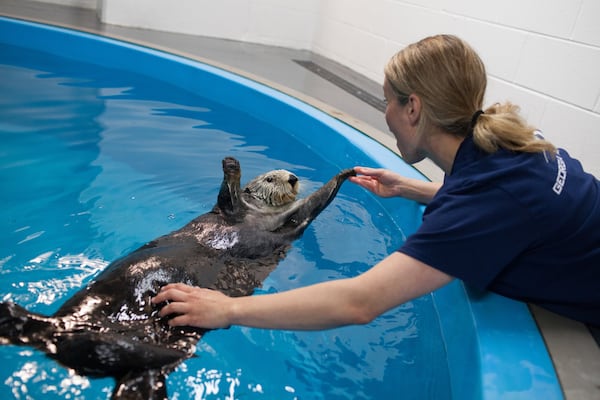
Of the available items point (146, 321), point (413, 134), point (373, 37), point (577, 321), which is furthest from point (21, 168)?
point (373, 37)

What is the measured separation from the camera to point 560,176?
1597 mm

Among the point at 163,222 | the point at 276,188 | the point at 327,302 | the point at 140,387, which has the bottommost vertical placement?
the point at 163,222

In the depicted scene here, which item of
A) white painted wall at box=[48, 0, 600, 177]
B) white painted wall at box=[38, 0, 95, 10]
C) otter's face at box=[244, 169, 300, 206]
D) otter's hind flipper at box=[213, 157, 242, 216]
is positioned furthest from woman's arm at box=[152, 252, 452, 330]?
white painted wall at box=[38, 0, 95, 10]

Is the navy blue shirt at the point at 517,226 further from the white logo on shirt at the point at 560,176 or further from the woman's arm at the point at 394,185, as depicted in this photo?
the woman's arm at the point at 394,185

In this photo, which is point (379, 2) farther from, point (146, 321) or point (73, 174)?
point (146, 321)

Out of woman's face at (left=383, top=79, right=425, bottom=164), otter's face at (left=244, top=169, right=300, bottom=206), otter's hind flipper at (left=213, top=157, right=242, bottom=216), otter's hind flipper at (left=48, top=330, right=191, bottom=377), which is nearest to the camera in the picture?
otter's hind flipper at (left=48, top=330, right=191, bottom=377)

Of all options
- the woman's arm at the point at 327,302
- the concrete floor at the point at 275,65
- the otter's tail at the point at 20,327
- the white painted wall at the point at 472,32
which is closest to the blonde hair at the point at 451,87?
the woman's arm at the point at 327,302

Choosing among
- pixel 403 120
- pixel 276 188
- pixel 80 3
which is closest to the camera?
pixel 403 120

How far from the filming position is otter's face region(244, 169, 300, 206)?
284cm

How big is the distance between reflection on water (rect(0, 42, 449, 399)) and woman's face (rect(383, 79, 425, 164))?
895 mm

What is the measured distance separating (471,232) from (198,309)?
0.89 m

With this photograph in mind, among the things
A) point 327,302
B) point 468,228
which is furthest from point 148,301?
point 468,228

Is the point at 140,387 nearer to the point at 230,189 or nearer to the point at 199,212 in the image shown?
the point at 230,189

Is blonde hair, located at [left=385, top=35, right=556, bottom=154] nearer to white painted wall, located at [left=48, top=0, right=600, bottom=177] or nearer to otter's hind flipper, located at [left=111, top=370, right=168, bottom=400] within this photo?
otter's hind flipper, located at [left=111, top=370, right=168, bottom=400]
